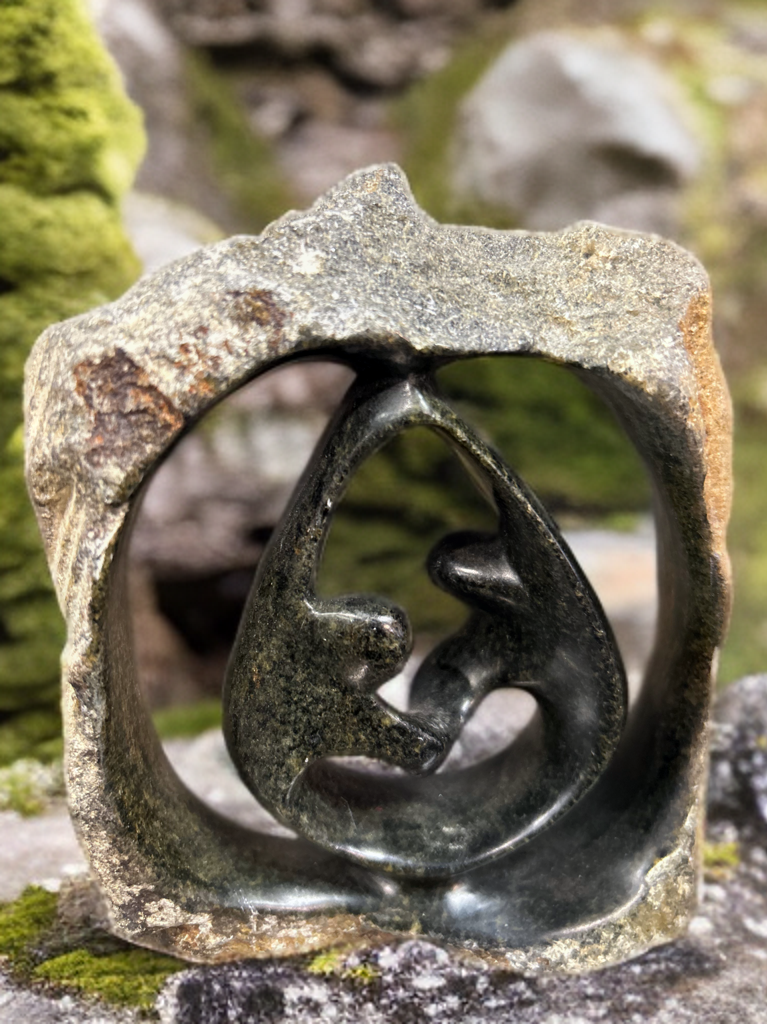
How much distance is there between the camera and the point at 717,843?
267 cm

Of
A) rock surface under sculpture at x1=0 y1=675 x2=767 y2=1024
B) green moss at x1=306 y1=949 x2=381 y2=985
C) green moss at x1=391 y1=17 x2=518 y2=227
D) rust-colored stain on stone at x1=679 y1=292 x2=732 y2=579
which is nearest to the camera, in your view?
rust-colored stain on stone at x1=679 y1=292 x2=732 y2=579

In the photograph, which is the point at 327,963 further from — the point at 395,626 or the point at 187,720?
the point at 187,720

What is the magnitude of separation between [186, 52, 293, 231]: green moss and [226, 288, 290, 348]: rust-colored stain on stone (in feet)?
8.65

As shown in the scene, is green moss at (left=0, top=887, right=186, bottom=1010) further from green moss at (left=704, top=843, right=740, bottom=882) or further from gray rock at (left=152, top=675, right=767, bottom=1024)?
green moss at (left=704, top=843, right=740, bottom=882)

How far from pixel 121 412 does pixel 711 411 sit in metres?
1.11

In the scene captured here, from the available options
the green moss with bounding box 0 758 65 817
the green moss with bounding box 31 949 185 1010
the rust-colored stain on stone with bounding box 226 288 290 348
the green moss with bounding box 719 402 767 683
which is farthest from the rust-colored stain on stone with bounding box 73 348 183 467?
the green moss with bounding box 719 402 767 683

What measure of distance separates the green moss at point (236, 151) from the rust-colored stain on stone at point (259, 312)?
2638mm

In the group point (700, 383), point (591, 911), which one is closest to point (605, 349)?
point (700, 383)

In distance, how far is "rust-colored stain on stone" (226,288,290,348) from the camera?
67.3 inches

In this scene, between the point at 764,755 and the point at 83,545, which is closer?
the point at 83,545

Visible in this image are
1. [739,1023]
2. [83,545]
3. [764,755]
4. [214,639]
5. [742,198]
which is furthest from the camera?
[214,639]

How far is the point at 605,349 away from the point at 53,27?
1825 millimetres

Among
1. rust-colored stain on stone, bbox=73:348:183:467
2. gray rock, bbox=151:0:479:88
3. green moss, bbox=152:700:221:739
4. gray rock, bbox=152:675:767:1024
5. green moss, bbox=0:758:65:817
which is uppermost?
gray rock, bbox=151:0:479:88

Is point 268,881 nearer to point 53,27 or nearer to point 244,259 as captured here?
point 244,259
